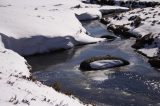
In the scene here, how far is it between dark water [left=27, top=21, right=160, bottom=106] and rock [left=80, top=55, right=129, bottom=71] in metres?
0.70

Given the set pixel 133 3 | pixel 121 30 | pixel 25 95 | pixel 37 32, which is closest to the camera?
pixel 25 95

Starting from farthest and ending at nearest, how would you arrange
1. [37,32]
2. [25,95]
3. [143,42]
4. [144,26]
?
[144,26] < [143,42] < [37,32] < [25,95]

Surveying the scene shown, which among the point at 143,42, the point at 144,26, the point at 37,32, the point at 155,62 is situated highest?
the point at 155,62

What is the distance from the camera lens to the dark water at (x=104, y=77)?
25.0 metres

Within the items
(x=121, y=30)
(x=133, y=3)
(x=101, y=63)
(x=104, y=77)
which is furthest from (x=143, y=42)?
(x=133, y=3)

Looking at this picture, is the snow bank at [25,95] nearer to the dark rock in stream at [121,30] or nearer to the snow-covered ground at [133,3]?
the dark rock in stream at [121,30]

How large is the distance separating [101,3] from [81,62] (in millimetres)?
54253

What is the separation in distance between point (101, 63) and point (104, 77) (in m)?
3.23

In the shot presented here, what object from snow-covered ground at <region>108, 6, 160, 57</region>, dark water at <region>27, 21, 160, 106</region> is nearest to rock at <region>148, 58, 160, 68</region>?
dark water at <region>27, 21, 160, 106</region>

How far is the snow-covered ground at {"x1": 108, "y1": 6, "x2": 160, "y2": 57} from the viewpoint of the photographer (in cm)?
3991

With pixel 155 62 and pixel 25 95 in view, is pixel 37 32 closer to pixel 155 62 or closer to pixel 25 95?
pixel 155 62

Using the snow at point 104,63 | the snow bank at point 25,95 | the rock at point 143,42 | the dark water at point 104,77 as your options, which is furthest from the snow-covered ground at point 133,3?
the snow bank at point 25,95

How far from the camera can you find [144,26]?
49.5 meters

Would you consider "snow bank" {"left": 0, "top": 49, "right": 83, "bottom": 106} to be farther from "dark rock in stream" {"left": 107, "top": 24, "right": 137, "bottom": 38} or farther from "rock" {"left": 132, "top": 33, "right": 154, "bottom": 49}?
"dark rock in stream" {"left": 107, "top": 24, "right": 137, "bottom": 38}
